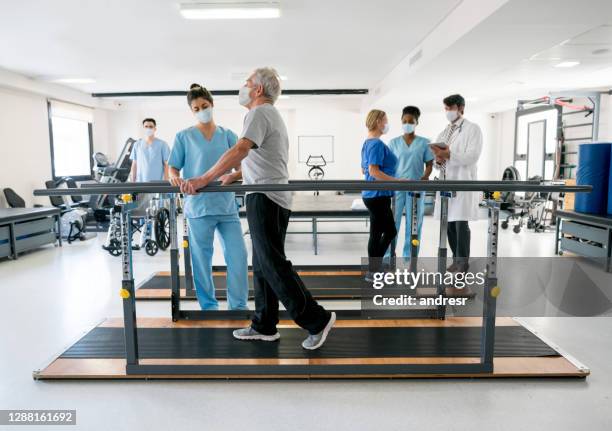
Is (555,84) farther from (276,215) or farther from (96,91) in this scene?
(96,91)

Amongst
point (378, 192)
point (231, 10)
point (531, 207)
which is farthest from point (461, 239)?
point (531, 207)

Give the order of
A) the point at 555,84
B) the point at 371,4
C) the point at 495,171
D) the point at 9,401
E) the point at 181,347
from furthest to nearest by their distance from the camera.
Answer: the point at 495,171, the point at 555,84, the point at 371,4, the point at 181,347, the point at 9,401

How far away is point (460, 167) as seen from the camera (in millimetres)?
3502

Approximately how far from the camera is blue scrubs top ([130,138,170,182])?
17.3ft

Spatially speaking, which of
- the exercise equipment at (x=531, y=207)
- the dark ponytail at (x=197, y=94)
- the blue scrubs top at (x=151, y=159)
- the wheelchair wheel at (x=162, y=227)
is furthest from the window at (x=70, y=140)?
the exercise equipment at (x=531, y=207)

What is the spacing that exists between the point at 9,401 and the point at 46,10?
13.1 feet

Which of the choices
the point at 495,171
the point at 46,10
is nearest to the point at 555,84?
the point at 495,171

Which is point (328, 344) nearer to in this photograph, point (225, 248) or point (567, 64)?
point (225, 248)

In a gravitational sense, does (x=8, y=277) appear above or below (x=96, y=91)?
below

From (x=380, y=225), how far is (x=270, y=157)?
4.92 ft

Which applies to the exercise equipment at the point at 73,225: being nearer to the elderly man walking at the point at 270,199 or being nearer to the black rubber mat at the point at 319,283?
the black rubber mat at the point at 319,283

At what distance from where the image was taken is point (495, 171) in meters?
11.7

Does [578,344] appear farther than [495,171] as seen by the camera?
No

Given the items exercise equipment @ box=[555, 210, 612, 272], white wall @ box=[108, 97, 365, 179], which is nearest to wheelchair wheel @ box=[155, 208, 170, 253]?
exercise equipment @ box=[555, 210, 612, 272]
